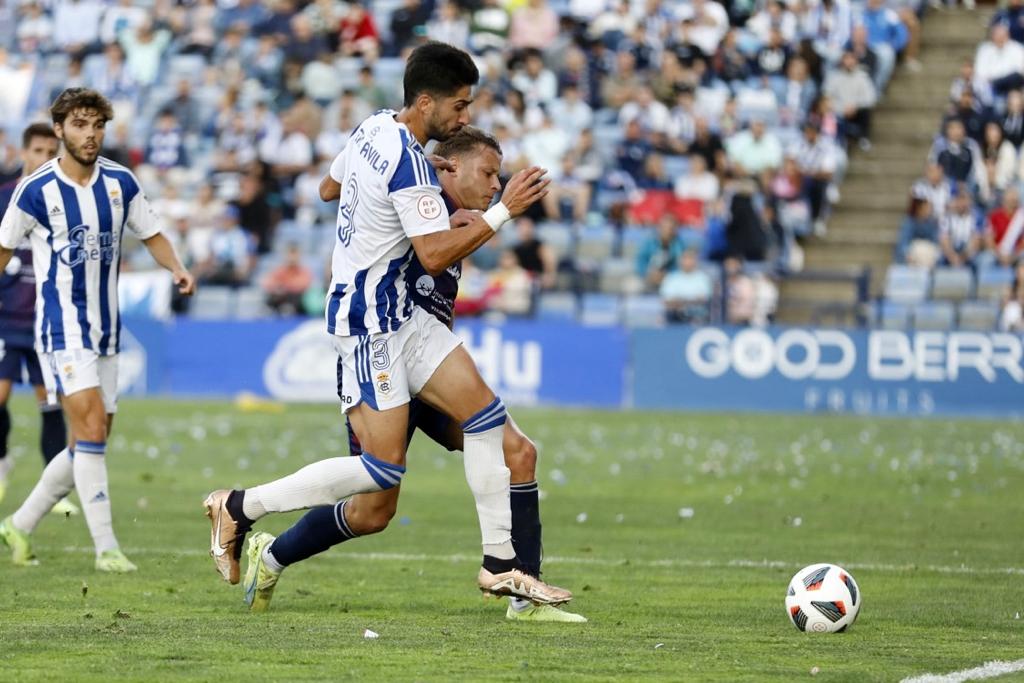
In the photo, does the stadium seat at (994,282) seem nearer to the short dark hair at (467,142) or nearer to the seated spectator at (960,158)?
the seated spectator at (960,158)

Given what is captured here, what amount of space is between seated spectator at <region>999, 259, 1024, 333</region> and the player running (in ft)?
54.5

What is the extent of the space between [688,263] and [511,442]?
16817mm

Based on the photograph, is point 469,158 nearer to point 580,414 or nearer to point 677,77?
point 580,414

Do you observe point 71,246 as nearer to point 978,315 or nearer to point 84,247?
point 84,247

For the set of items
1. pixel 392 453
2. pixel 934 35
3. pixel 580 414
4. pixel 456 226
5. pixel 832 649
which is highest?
pixel 934 35

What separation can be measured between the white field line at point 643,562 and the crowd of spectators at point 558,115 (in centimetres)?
1434

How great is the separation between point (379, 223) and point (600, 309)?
17.5 meters

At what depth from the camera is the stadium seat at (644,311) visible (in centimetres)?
2478

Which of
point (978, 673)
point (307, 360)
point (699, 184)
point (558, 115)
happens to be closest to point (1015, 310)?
point (699, 184)

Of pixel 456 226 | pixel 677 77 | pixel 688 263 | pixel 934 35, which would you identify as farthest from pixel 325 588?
pixel 934 35

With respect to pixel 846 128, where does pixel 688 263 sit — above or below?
below

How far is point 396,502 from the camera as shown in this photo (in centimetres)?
820

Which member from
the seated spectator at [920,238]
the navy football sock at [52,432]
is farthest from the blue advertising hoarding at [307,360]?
the navy football sock at [52,432]

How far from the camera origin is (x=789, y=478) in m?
15.7
